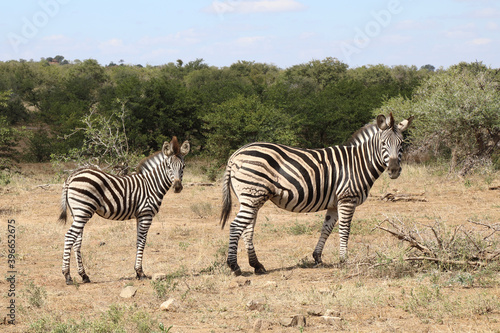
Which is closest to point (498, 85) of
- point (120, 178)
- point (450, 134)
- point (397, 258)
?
point (450, 134)

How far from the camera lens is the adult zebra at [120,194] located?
298 inches

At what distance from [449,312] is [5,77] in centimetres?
3723

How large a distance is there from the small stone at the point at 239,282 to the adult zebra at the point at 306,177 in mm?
372

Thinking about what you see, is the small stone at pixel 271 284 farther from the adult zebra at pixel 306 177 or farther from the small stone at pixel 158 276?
the small stone at pixel 158 276

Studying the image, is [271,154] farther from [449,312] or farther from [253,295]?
[449,312]

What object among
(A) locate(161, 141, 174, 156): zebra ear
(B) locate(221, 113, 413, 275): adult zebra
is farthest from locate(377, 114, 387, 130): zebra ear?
(A) locate(161, 141, 174, 156): zebra ear

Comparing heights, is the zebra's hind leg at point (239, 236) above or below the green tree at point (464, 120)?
below

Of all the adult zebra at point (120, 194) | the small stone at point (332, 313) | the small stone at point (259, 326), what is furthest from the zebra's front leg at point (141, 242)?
the small stone at point (332, 313)

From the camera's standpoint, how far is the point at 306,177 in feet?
26.3

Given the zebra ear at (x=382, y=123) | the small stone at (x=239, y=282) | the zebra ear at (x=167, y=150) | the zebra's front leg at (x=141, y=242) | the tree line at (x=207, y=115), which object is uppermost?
the tree line at (x=207, y=115)

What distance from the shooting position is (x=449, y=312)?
559 centimetres

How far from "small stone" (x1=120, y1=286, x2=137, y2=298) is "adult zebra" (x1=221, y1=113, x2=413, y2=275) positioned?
1.63 meters

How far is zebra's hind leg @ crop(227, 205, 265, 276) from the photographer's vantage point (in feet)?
26.0

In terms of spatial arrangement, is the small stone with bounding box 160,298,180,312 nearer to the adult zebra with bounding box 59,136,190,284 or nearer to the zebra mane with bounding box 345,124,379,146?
the adult zebra with bounding box 59,136,190,284
